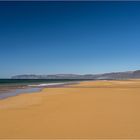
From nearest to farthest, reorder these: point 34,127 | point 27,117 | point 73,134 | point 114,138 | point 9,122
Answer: point 114,138
point 73,134
point 34,127
point 9,122
point 27,117

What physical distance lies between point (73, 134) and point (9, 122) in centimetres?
253

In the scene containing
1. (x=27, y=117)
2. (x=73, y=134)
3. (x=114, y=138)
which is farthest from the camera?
(x=27, y=117)

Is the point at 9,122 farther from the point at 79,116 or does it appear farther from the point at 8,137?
the point at 79,116

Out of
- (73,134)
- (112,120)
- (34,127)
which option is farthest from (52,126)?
(112,120)

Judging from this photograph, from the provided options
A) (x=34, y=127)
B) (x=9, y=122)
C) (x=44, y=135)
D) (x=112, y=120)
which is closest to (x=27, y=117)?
(x=9, y=122)

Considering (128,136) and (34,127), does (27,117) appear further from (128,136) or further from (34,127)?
(128,136)

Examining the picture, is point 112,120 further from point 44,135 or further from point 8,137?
point 8,137

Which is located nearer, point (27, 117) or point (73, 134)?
point (73, 134)

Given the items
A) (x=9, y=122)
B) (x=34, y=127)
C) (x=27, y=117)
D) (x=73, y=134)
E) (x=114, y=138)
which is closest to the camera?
(x=114, y=138)

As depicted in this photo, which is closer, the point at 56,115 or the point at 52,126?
the point at 52,126

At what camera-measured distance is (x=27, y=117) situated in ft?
28.2

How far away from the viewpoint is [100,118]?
816cm

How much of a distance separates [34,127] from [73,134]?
4.52 ft

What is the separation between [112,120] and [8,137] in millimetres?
3446
